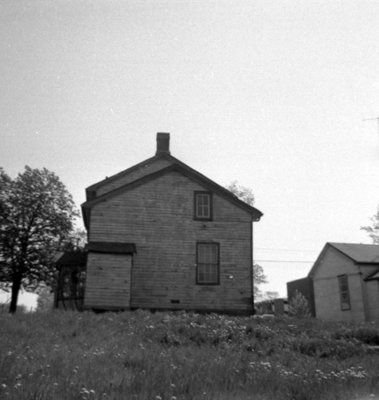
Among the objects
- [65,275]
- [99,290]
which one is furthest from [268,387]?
[65,275]

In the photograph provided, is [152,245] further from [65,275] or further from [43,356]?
[43,356]

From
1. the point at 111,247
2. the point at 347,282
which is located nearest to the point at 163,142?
the point at 111,247

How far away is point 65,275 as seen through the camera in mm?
25328

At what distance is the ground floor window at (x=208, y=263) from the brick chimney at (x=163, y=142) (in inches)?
370

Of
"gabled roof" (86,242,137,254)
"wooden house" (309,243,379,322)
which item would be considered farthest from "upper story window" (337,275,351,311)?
"gabled roof" (86,242,137,254)

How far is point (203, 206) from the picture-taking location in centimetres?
2450

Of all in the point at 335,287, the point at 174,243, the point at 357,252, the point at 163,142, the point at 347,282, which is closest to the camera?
the point at 174,243

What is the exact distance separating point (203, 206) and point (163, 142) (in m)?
→ 8.25

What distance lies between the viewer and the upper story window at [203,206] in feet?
79.4

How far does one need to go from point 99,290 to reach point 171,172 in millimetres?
7759

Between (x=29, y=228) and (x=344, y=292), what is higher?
(x=29, y=228)

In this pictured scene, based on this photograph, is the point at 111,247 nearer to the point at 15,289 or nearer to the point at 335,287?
the point at 335,287

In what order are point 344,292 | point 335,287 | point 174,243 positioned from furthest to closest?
point 335,287, point 344,292, point 174,243

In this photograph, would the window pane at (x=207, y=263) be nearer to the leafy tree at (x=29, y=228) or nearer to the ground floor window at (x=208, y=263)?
the ground floor window at (x=208, y=263)
